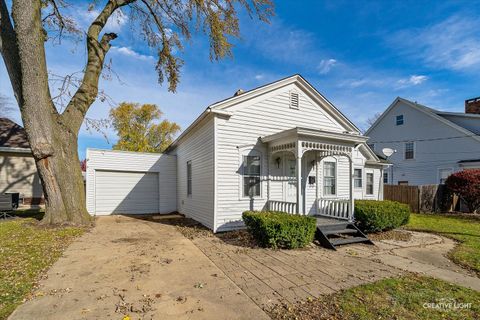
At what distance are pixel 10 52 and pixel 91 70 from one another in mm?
2261

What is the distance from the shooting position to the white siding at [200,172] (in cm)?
863

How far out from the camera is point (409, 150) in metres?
21.3

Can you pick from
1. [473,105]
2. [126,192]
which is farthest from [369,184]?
[473,105]

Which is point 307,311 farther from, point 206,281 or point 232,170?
point 232,170

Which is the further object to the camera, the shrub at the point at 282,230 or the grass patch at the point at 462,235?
the shrub at the point at 282,230

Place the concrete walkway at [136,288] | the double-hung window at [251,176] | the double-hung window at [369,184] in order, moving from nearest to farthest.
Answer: the concrete walkway at [136,288], the double-hung window at [251,176], the double-hung window at [369,184]

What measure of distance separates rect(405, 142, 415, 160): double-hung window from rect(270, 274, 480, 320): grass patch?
20.0m

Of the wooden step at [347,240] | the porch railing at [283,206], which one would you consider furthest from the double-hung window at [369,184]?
the porch railing at [283,206]

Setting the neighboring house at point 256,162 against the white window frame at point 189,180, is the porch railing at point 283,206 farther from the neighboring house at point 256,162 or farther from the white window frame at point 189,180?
the white window frame at point 189,180

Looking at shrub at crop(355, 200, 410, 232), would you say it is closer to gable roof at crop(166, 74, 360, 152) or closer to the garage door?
gable roof at crop(166, 74, 360, 152)

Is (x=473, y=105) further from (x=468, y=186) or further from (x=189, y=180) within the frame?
(x=189, y=180)

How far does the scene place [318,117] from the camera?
10.5 metres

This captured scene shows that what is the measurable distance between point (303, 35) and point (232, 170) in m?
6.63

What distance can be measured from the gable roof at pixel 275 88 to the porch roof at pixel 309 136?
1.62 metres
